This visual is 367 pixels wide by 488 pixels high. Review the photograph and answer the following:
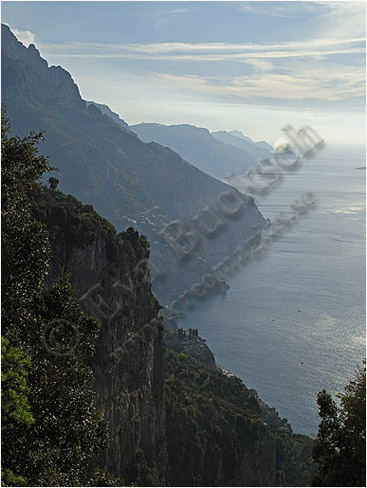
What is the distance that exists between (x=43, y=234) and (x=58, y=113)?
16903cm

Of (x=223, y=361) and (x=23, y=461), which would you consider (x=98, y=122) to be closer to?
(x=223, y=361)

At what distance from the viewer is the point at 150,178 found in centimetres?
18400

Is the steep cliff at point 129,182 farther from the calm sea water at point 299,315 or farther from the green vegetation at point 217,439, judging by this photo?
the green vegetation at point 217,439

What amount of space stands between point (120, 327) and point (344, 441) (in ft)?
62.7

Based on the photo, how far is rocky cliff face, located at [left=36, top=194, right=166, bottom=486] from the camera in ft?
80.1

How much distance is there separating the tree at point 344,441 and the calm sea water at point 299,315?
5120 cm

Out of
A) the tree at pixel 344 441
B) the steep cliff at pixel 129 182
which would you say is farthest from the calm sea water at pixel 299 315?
the tree at pixel 344 441

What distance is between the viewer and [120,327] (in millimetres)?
27656

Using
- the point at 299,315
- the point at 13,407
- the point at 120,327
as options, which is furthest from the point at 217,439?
the point at 299,315

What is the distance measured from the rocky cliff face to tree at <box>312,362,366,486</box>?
1549 centimetres

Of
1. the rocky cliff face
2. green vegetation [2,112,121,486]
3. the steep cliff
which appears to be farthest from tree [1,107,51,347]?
the steep cliff

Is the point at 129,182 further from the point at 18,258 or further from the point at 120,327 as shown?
the point at 18,258

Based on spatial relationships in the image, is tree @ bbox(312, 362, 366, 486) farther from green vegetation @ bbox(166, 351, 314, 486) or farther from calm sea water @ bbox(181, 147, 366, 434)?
calm sea water @ bbox(181, 147, 366, 434)

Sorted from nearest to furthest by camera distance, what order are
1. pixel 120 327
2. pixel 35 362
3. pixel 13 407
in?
pixel 13 407
pixel 35 362
pixel 120 327
